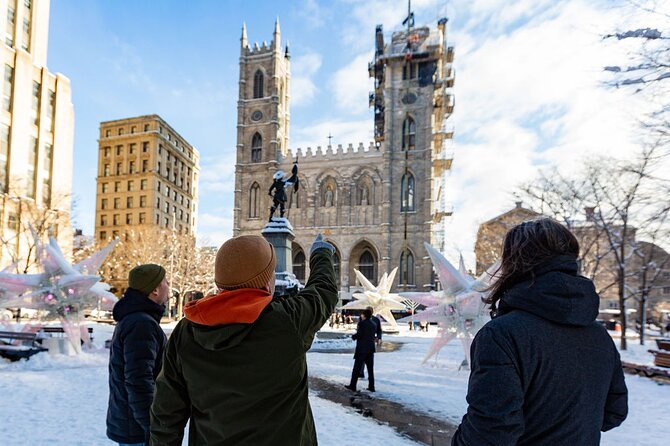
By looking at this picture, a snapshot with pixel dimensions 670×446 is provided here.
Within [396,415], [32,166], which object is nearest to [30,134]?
[32,166]

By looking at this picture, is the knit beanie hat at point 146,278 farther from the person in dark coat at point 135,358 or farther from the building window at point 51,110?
the building window at point 51,110

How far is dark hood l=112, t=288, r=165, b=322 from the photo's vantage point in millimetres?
3033

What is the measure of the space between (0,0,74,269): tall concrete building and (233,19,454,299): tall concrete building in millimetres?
17671

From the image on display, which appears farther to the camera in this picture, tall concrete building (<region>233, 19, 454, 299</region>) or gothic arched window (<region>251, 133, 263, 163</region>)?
gothic arched window (<region>251, 133, 263, 163</region>)

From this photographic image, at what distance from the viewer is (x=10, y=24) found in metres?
33.7

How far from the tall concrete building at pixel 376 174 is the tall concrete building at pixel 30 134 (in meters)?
17.7

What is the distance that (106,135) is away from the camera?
64.4 metres

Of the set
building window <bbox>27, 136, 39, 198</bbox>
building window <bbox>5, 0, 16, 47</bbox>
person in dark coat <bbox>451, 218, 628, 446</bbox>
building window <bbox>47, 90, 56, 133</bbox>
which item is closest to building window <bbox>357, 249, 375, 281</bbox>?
building window <bbox>27, 136, 39, 198</bbox>

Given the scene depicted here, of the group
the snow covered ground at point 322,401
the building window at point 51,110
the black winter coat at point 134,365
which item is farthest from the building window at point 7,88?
the black winter coat at point 134,365

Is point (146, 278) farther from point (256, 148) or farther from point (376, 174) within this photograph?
point (256, 148)

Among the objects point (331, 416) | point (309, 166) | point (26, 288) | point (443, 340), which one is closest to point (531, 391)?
point (331, 416)

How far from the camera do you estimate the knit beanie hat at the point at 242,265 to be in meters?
1.85

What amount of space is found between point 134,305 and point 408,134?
46.6m

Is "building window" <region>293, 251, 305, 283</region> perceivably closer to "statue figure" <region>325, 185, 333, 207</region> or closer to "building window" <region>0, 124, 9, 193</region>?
"statue figure" <region>325, 185, 333, 207</region>
